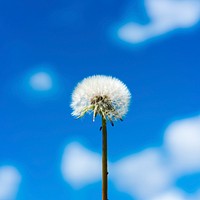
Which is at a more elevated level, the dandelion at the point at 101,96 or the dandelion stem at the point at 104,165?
the dandelion at the point at 101,96

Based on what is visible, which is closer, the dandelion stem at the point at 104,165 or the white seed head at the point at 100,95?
the dandelion stem at the point at 104,165

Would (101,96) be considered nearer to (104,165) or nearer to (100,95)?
(100,95)

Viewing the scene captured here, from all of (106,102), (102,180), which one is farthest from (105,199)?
(106,102)

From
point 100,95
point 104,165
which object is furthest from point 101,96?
point 104,165

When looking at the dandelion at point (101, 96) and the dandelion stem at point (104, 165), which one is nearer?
the dandelion stem at point (104, 165)

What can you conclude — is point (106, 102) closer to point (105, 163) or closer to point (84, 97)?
point (84, 97)

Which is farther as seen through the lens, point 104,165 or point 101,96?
point 101,96

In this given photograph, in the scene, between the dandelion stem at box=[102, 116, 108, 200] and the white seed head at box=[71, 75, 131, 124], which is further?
the white seed head at box=[71, 75, 131, 124]

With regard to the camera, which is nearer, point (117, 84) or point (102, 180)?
point (102, 180)
